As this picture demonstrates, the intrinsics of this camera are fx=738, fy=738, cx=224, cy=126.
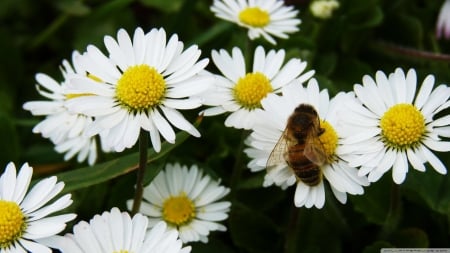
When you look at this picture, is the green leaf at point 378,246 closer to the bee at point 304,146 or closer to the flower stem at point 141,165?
the bee at point 304,146

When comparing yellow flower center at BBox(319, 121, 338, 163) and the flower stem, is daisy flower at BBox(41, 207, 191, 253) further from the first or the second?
yellow flower center at BBox(319, 121, 338, 163)

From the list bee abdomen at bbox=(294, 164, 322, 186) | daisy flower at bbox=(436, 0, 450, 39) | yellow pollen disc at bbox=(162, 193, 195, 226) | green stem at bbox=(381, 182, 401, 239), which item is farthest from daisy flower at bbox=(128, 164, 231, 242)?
daisy flower at bbox=(436, 0, 450, 39)

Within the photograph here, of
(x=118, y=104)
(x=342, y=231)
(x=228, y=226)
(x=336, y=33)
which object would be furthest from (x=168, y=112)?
(x=336, y=33)

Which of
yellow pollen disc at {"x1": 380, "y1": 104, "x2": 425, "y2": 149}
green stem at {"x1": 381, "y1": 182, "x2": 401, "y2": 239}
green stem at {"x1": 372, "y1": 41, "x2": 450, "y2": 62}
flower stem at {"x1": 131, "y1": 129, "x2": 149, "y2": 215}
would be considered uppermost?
green stem at {"x1": 372, "y1": 41, "x2": 450, "y2": 62}

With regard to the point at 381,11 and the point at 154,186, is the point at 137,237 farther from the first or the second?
the point at 381,11

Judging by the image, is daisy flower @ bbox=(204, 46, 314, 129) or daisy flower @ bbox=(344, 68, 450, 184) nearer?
daisy flower @ bbox=(344, 68, 450, 184)

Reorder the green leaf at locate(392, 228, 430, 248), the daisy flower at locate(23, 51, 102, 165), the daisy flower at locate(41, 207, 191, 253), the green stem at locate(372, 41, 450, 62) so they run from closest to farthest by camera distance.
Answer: the daisy flower at locate(41, 207, 191, 253), the green leaf at locate(392, 228, 430, 248), the daisy flower at locate(23, 51, 102, 165), the green stem at locate(372, 41, 450, 62)

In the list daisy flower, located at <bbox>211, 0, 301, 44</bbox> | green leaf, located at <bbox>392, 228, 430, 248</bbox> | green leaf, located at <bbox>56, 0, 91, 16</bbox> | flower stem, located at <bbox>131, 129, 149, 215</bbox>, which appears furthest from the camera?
green leaf, located at <bbox>56, 0, 91, 16</bbox>

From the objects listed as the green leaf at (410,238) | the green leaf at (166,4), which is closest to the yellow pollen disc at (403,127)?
the green leaf at (410,238)
